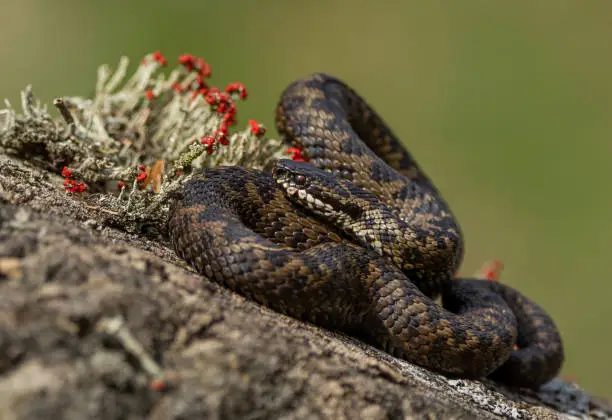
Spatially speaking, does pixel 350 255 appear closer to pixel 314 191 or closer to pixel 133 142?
pixel 314 191

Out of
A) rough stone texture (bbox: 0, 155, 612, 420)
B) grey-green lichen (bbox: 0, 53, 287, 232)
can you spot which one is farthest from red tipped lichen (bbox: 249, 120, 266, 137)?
rough stone texture (bbox: 0, 155, 612, 420)

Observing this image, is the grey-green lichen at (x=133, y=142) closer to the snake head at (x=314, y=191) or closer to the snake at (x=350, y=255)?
the snake at (x=350, y=255)

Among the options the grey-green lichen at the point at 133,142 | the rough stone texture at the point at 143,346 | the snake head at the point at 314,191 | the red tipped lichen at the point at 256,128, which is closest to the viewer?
the rough stone texture at the point at 143,346

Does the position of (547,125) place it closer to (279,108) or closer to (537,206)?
(537,206)

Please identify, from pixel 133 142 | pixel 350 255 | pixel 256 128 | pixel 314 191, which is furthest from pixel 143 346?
pixel 133 142

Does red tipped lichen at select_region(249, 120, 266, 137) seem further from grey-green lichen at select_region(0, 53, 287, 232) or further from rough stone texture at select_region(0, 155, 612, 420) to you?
rough stone texture at select_region(0, 155, 612, 420)

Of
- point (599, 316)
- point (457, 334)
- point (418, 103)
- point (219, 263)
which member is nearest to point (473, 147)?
point (418, 103)

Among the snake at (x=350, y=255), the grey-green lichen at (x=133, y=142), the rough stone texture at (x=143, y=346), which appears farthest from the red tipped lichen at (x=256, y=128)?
the rough stone texture at (x=143, y=346)

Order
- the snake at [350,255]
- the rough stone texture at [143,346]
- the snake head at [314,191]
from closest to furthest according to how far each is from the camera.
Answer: the rough stone texture at [143,346] → the snake at [350,255] → the snake head at [314,191]
